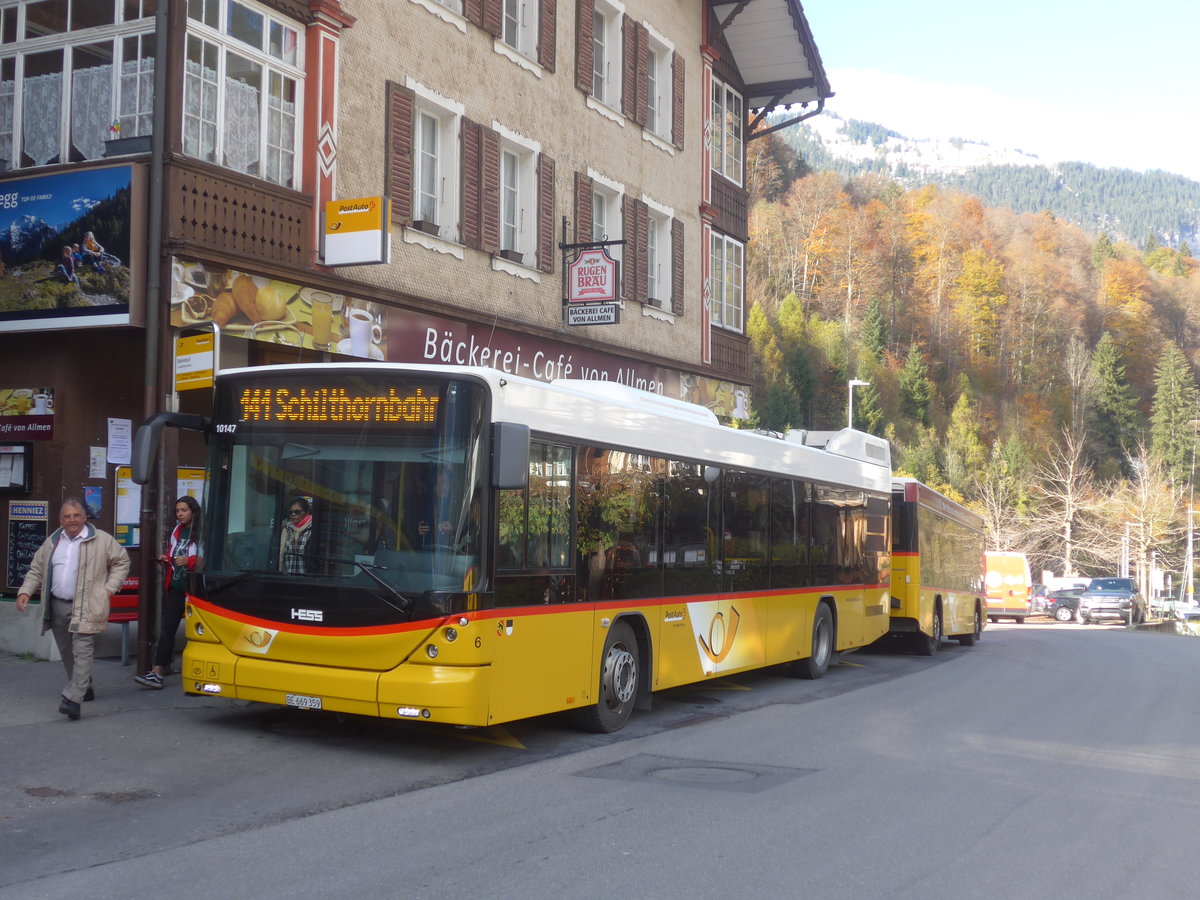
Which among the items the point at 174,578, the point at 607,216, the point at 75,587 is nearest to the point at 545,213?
the point at 607,216

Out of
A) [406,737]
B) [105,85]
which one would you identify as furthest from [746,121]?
[406,737]

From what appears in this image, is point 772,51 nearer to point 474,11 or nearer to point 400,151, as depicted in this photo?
point 474,11

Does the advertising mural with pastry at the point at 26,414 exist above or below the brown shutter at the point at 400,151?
below

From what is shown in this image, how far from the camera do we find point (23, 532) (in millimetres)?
13891

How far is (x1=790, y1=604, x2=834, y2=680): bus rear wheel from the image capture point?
16016 millimetres

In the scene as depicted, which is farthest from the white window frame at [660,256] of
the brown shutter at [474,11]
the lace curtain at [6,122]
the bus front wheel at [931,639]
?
the lace curtain at [6,122]

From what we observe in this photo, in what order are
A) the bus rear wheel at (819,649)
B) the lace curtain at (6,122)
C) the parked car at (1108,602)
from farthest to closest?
the parked car at (1108,602) < the bus rear wheel at (819,649) < the lace curtain at (6,122)

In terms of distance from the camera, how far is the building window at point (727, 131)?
2605 centimetres

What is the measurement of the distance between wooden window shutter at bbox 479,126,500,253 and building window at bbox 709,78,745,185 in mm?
7699

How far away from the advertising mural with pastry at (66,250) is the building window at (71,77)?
0.67 m

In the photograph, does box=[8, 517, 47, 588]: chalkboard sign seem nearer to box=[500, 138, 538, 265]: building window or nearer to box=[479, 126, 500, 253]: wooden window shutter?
box=[479, 126, 500, 253]: wooden window shutter

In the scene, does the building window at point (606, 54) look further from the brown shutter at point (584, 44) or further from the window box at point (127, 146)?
the window box at point (127, 146)

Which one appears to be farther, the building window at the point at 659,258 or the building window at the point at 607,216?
the building window at the point at 659,258

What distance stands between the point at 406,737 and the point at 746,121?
2028 cm
